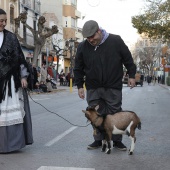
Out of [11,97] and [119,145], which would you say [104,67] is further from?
[11,97]

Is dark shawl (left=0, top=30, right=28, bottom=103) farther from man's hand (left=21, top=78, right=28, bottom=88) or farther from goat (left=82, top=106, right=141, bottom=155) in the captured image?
goat (left=82, top=106, right=141, bottom=155)

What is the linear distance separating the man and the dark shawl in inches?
36.0

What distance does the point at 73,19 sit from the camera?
237 feet

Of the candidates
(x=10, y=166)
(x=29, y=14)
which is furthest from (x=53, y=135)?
(x=29, y=14)

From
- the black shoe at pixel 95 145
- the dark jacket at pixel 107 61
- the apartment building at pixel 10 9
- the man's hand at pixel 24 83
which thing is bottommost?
the black shoe at pixel 95 145

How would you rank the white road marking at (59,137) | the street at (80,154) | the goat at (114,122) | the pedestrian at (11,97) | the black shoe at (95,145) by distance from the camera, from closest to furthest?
the street at (80,154)
the goat at (114,122)
the pedestrian at (11,97)
the black shoe at (95,145)
the white road marking at (59,137)

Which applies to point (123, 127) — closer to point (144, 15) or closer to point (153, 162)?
point (153, 162)

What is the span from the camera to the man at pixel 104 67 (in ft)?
20.6

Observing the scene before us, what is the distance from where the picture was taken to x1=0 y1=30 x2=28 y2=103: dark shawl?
246 inches

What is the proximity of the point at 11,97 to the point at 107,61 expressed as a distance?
1.54 m

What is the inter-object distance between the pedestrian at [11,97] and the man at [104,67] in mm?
938

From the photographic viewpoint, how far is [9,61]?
6.28m

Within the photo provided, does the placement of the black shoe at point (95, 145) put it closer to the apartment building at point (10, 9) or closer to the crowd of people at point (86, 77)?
the crowd of people at point (86, 77)

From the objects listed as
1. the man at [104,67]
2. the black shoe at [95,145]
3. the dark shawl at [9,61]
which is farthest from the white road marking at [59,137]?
the dark shawl at [9,61]
